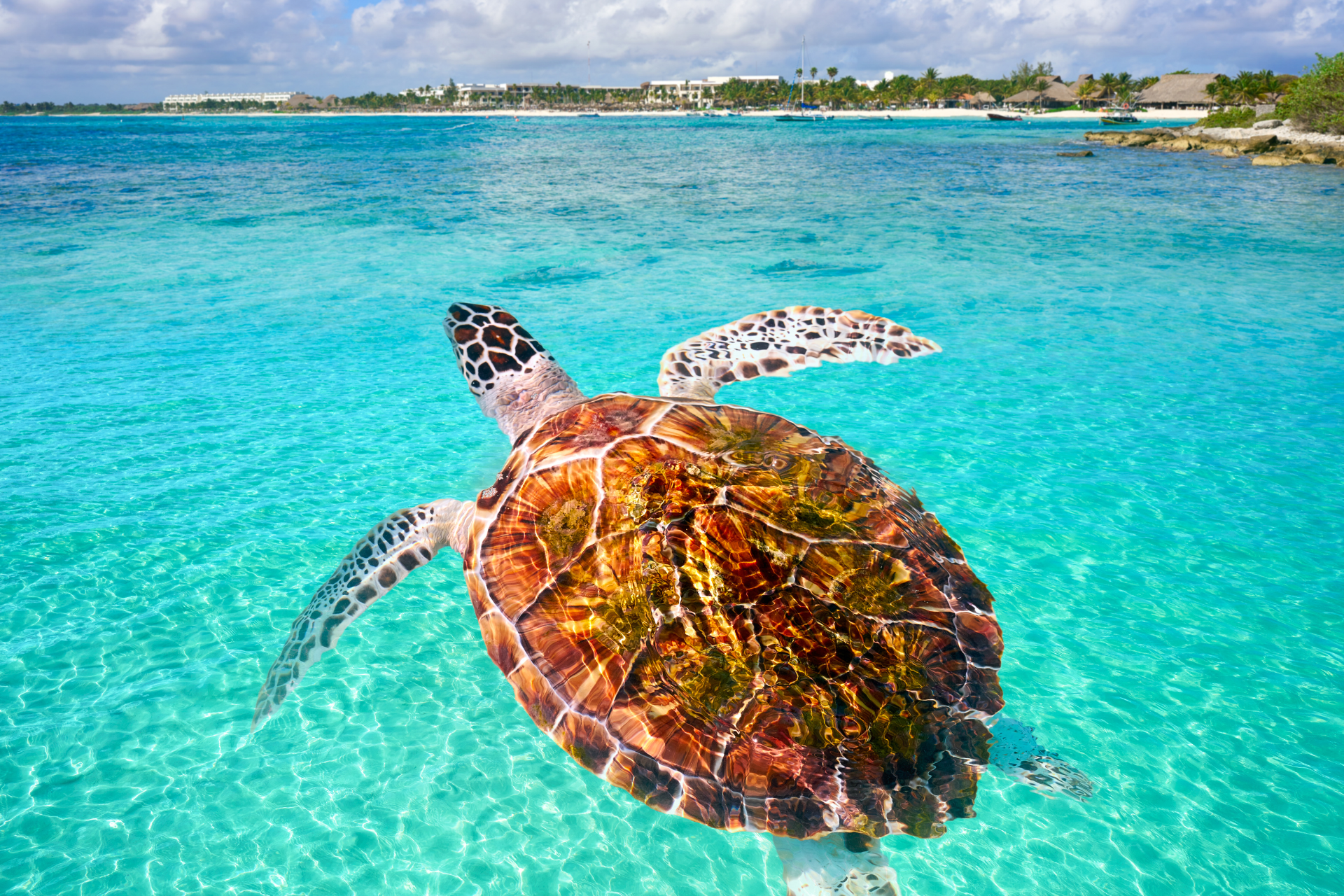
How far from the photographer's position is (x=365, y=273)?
474 inches

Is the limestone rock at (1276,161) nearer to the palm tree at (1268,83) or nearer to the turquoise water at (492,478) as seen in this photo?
the turquoise water at (492,478)

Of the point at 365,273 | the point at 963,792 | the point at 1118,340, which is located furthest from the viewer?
the point at 365,273

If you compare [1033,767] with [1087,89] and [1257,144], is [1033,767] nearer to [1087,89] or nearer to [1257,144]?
[1257,144]

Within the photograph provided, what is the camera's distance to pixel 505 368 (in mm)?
4570

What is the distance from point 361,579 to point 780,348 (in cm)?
320

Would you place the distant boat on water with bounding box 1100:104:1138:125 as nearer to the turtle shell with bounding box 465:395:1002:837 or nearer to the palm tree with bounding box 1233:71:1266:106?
the palm tree with bounding box 1233:71:1266:106

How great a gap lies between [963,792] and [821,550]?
0.82 metres

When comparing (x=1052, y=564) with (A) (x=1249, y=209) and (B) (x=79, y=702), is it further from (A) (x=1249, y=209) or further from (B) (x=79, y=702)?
(A) (x=1249, y=209)

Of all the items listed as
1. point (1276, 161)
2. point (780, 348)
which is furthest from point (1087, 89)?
point (780, 348)

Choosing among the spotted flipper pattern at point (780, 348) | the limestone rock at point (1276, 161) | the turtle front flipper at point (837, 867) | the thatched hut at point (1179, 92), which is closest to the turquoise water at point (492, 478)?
the turtle front flipper at point (837, 867)

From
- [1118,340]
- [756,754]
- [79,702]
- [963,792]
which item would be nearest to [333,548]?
[79,702]

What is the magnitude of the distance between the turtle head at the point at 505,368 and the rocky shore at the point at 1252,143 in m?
35.2

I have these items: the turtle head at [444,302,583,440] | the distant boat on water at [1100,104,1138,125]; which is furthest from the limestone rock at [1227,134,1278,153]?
the turtle head at [444,302,583,440]

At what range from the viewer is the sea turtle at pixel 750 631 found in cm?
208
